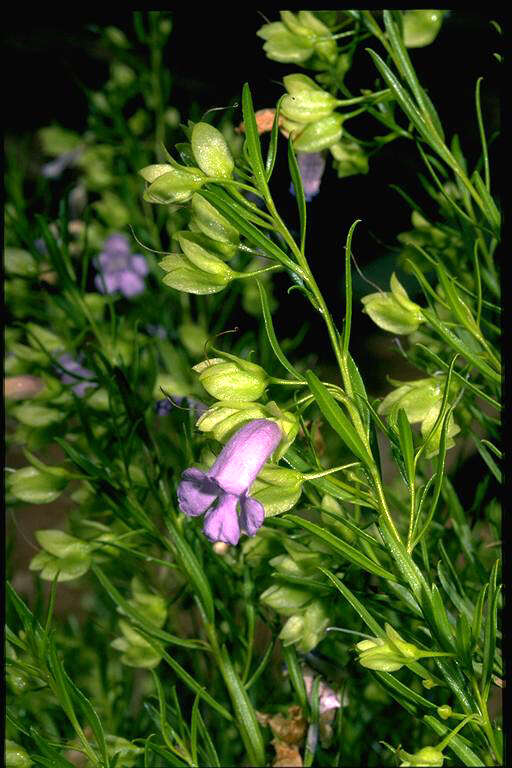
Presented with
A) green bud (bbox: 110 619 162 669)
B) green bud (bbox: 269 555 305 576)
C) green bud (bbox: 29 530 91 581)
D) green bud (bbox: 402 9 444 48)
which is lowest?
green bud (bbox: 110 619 162 669)

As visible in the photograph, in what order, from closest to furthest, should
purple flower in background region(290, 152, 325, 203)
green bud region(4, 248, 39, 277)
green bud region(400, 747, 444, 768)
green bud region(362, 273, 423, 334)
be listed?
green bud region(400, 747, 444, 768), green bud region(362, 273, 423, 334), purple flower in background region(290, 152, 325, 203), green bud region(4, 248, 39, 277)

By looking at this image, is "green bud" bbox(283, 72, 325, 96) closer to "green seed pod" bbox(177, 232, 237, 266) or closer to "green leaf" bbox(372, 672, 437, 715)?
"green seed pod" bbox(177, 232, 237, 266)

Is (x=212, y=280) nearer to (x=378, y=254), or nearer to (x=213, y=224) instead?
(x=213, y=224)

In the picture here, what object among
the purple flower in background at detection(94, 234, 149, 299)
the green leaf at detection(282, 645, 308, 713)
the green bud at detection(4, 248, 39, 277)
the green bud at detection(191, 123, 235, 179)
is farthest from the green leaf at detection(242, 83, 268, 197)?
the purple flower in background at detection(94, 234, 149, 299)

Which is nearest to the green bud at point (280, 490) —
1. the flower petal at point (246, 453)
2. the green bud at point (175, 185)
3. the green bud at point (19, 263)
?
the flower petal at point (246, 453)

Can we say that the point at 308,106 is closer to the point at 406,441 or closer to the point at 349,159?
the point at 349,159

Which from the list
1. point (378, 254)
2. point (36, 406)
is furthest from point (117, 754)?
point (378, 254)
